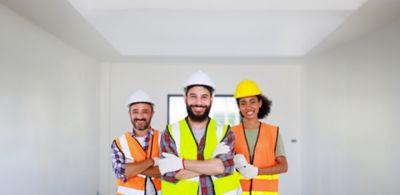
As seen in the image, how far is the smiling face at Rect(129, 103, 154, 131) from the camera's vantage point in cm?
264

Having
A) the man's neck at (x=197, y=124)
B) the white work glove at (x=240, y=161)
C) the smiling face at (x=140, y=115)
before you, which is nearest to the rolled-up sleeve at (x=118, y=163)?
the smiling face at (x=140, y=115)

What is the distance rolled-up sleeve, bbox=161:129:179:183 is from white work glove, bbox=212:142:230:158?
0.22 meters

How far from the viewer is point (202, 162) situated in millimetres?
2023

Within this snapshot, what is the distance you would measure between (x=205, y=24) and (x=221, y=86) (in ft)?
7.53

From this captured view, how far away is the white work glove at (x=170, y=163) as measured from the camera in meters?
2.03

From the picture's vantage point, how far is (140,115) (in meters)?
2.64
